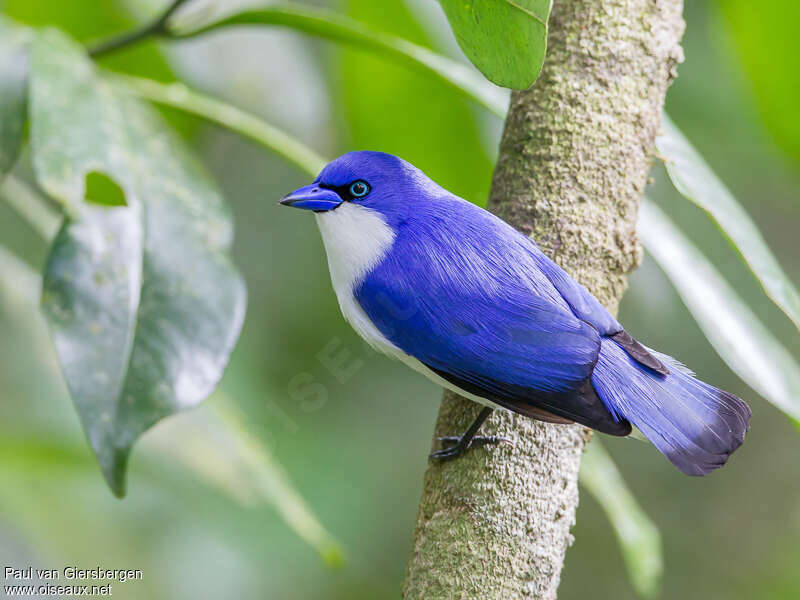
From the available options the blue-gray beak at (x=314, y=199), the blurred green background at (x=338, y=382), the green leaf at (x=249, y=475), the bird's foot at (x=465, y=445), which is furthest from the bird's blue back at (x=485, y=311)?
the blurred green background at (x=338, y=382)

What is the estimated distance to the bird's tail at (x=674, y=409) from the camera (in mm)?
1828

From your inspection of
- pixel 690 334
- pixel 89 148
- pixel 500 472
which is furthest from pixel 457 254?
pixel 690 334

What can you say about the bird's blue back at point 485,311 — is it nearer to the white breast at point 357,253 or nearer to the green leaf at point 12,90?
the white breast at point 357,253

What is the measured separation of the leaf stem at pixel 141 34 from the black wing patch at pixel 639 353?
5.34 feet

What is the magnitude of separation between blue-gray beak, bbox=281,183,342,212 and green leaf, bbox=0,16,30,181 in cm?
76

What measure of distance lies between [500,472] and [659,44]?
1.14m

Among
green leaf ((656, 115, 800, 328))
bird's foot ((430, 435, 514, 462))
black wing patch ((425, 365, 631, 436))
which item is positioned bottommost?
bird's foot ((430, 435, 514, 462))

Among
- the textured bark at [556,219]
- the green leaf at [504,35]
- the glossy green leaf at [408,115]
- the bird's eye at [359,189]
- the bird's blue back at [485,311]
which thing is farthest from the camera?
the glossy green leaf at [408,115]

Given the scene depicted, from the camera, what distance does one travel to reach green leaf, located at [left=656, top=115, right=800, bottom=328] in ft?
6.51

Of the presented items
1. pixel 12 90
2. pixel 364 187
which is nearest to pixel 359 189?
pixel 364 187

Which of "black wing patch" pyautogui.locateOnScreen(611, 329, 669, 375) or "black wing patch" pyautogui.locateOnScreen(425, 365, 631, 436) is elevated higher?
"black wing patch" pyautogui.locateOnScreen(611, 329, 669, 375)

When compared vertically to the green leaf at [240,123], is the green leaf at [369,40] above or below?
above

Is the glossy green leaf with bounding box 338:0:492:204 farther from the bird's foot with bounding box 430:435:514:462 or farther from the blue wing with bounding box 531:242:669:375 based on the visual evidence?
the bird's foot with bounding box 430:435:514:462

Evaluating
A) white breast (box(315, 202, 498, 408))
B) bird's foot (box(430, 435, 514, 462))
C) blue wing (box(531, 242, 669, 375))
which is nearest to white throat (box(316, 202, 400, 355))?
white breast (box(315, 202, 498, 408))
